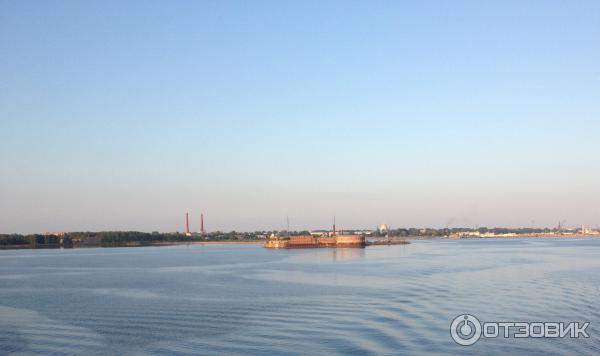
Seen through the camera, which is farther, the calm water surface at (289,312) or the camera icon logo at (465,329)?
the camera icon logo at (465,329)

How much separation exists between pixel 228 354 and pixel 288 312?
7026mm

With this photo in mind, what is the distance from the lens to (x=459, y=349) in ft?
54.6

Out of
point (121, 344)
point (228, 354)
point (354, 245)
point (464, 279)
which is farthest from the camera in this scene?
point (354, 245)

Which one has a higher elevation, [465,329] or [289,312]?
[289,312]

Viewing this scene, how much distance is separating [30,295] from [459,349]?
24.4 metres

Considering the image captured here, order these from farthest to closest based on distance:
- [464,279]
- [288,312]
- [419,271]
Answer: [419,271]
[464,279]
[288,312]

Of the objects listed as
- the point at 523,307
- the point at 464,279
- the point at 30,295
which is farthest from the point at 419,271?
the point at 30,295

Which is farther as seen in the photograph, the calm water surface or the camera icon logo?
the camera icon logo

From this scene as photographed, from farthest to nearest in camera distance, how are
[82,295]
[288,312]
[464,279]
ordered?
1. [464,279]
2. [82,295]
3. [288,312]

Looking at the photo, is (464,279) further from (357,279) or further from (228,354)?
(228,354)

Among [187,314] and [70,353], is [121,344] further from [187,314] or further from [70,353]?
[187,314]

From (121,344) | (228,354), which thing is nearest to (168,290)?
(121,344)

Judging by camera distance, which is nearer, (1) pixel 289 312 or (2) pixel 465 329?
(2) pixel 465 329

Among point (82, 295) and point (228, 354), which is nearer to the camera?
point (228, 354)
